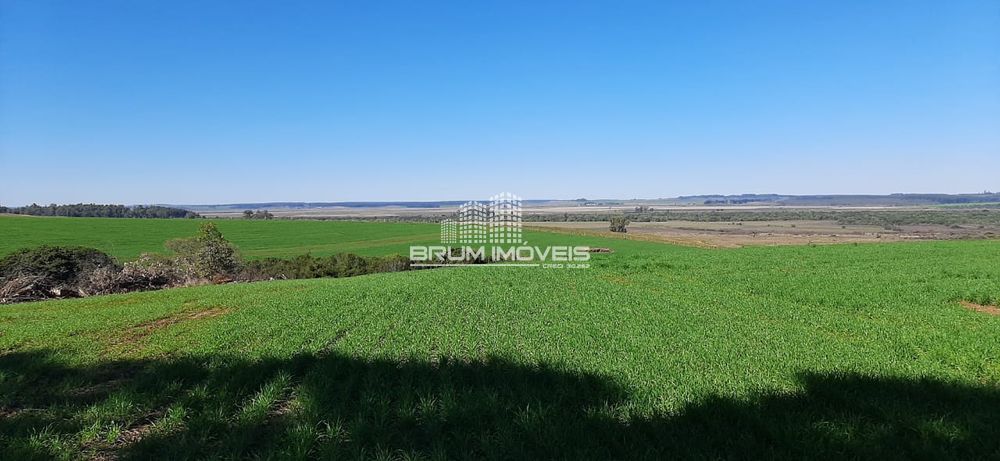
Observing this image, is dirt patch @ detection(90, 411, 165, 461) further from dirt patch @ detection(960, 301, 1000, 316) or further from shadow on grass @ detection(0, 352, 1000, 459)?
dirt patch @ detection(960, 301, 1000, 316)

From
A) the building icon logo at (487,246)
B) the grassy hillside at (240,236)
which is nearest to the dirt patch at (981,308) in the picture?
the building icon logo at (487,246)

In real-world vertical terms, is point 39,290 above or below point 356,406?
below

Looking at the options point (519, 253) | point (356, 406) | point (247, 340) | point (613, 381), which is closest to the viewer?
point (356, 406)

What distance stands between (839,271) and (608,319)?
12.3m

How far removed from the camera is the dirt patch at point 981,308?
984 centimetres

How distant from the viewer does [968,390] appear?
4801 mm

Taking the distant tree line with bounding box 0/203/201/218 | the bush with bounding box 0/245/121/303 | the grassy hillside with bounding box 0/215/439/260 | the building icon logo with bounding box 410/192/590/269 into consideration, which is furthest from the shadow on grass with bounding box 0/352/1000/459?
the distant tree line with bounding box 0/203/201/218

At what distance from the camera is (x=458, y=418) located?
4285 millimetres

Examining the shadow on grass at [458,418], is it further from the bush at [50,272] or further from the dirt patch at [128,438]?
the bush at [50,272]

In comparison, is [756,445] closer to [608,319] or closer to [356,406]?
[356,406]

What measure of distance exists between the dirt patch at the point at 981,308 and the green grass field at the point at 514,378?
1.42 feet

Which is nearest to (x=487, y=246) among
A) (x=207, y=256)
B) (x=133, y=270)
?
(x=207, y=256)

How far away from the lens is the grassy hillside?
49.4m

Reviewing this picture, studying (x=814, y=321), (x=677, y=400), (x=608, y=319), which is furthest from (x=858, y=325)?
(x=677, y=400)
